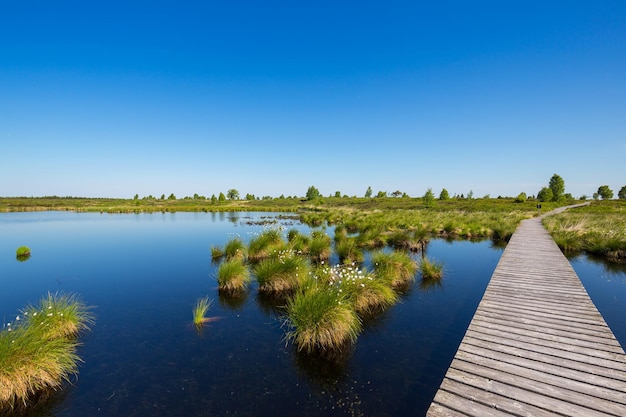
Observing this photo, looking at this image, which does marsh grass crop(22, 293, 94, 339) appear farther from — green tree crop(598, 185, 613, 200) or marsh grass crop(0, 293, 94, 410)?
green tree crop(598, 185, 613, 200)

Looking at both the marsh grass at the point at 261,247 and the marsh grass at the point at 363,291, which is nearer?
the marsh grass at the point at 363,291

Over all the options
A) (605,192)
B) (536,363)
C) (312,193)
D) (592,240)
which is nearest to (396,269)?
(536,363)

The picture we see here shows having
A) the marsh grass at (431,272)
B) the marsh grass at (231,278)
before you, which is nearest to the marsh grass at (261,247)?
the marsh grass at (231,278)

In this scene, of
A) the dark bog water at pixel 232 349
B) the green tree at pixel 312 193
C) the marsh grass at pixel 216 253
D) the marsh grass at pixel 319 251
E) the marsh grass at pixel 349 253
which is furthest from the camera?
the green tree at pixel 312 193

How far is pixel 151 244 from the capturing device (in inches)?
993

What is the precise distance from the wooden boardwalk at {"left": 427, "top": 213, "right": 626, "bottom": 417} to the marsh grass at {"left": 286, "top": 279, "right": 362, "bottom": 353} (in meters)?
3.22

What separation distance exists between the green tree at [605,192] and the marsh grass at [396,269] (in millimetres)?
134251

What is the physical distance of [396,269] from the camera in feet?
46.9

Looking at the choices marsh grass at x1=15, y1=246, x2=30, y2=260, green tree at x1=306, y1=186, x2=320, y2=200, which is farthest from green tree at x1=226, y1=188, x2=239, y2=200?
marsh grass at x1=15, y1=246, x2=30, y2=260

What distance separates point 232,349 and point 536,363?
739cm

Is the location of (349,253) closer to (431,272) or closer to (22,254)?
(431,272)

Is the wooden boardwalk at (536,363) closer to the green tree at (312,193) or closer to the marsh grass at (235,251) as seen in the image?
the marsh grass at (235,251)

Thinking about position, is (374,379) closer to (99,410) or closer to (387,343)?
(387,343)

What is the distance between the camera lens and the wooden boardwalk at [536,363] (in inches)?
174
